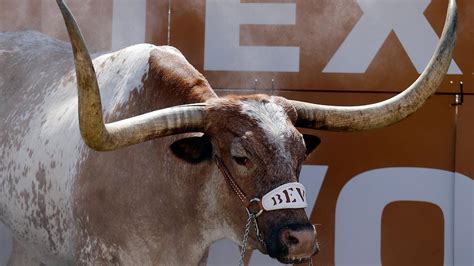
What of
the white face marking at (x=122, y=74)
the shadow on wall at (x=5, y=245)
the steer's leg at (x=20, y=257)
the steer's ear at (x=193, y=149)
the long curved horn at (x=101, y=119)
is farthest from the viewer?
the shadow on wall at (x=5, y=245)

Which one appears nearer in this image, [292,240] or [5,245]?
[292,240]

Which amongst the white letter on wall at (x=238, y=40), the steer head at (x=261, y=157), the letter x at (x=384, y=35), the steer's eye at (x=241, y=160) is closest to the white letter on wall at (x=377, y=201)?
the letter x at (x=384, y=35)

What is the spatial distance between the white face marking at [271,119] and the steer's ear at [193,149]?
11.6 inches

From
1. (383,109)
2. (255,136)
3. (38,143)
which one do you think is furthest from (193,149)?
(38,143)

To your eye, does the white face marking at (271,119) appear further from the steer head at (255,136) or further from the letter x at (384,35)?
the letter x at (384,35)

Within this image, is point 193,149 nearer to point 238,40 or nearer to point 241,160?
point 241,160

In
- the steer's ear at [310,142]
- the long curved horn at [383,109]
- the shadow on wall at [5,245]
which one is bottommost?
the shadow on wall at [5,245]

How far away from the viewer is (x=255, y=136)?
5.22m

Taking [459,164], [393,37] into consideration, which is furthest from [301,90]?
[459,164]

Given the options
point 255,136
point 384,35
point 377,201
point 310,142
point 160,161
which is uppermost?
point 384,35

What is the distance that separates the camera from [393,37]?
738 centimetres

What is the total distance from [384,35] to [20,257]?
10.2 ft

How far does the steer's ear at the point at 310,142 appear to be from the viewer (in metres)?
5.73

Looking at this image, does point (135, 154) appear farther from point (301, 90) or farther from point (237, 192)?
point (301, 90)
